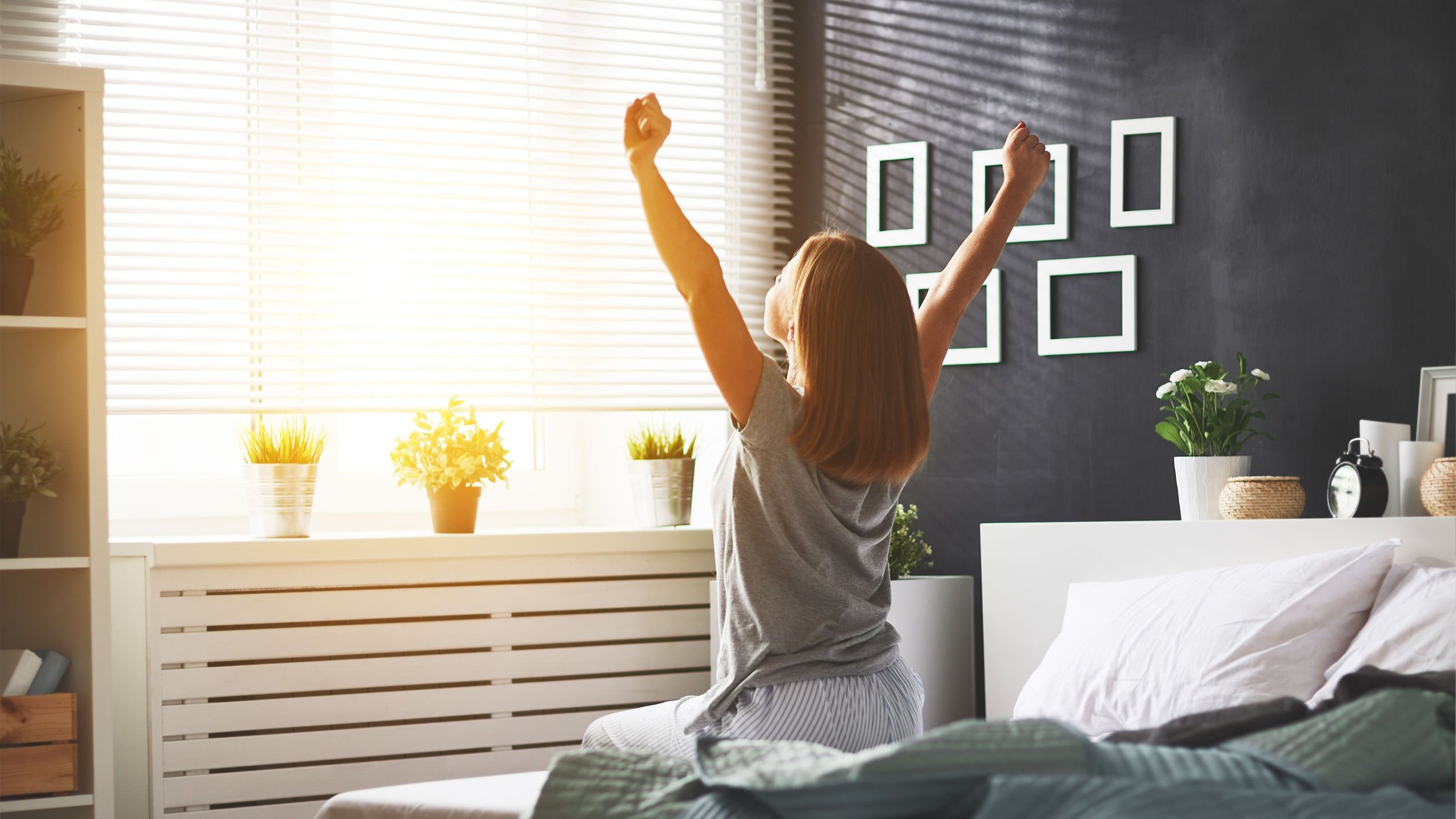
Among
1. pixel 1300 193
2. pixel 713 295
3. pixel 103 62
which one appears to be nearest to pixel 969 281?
pixel 713 295

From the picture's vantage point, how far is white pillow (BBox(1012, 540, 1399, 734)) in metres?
2.29

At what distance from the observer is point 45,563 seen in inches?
102

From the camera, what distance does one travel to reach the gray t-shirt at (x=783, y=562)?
1867 millimetres

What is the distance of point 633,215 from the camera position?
370 centimetres

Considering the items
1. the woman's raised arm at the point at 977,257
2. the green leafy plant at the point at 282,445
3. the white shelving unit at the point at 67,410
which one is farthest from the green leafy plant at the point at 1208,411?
the white shelving unit at the point at 67,410

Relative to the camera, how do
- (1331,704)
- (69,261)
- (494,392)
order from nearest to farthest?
(1331,704), (69,261), (494,392)

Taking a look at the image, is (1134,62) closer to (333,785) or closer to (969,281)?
(969,281)

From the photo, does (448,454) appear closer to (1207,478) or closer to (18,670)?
(18,670)

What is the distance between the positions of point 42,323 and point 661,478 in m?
1.47

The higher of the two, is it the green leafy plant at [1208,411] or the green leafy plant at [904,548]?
the green leafy plant at [1208,411]

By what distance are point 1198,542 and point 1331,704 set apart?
1559 mm

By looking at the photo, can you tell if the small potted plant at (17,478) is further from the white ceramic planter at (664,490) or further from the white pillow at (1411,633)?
the white pillow at (1411,633)

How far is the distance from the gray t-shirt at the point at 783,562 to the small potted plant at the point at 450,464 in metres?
1.47

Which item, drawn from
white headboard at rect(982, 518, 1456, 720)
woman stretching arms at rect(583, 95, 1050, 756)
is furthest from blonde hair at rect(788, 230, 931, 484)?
white headboard at rect(982, 518, 1456, 720)
